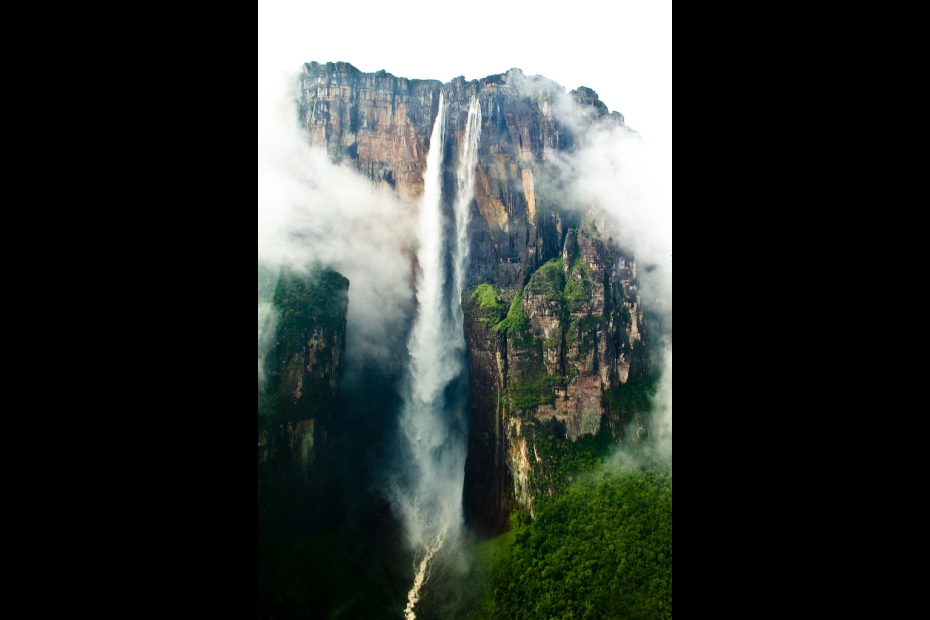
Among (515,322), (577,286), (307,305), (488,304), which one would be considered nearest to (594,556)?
(515,322)

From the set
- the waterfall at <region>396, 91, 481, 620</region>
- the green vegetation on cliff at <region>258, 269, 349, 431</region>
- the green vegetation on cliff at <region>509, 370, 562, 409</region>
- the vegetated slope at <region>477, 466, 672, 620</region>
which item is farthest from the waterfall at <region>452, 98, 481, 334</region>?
the vegetated slope at <region>477, 466, 672, 620</region>

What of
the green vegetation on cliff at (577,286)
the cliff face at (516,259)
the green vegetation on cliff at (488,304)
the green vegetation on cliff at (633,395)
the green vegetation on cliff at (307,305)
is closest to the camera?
the cliff face at (516,259)

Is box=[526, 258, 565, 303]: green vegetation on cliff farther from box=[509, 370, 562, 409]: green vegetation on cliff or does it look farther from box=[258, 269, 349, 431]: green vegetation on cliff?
box=[258, 269, 349, 431]: green vegetation on cliff

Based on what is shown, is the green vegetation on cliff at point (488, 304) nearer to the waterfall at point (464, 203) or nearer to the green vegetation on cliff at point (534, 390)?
the waterfall at point (464, 203)

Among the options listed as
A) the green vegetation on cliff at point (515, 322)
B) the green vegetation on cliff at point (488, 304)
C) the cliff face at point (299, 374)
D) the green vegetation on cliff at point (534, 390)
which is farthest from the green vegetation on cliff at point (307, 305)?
the green vegetation on cliff at point (534, 390)
